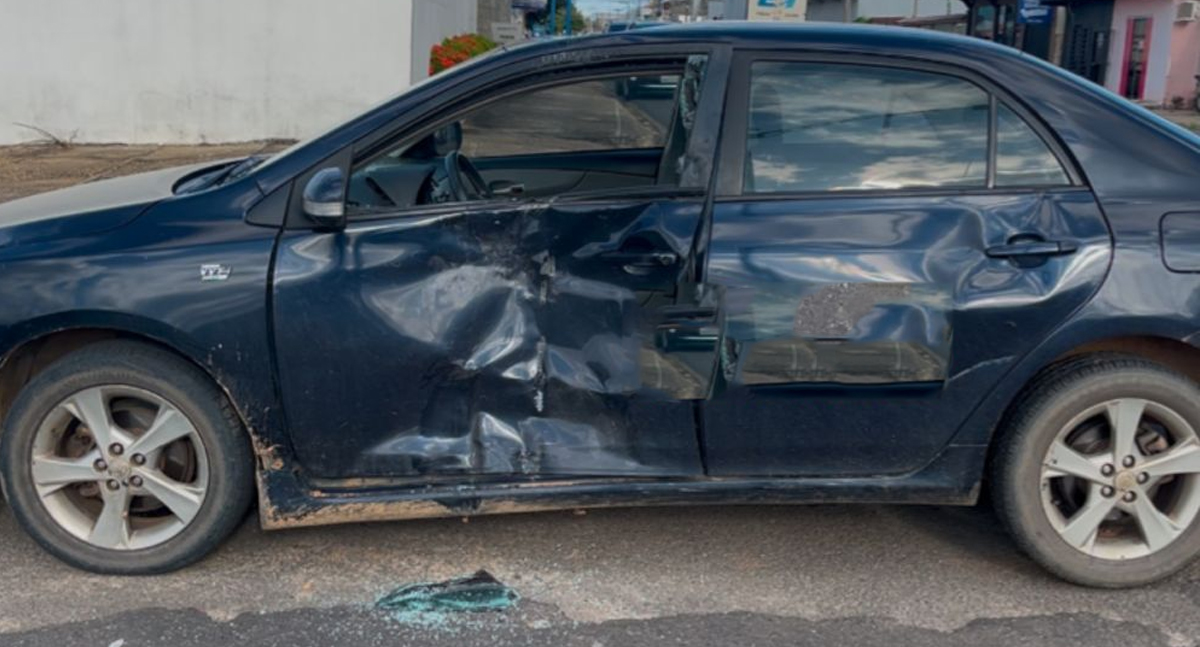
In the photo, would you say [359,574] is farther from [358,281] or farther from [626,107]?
[626,107]

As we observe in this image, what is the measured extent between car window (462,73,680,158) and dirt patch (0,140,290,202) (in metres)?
7.57

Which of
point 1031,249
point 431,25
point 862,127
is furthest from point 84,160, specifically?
point 1031,249

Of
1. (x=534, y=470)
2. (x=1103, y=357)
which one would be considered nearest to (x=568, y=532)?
(x=534, y=470)

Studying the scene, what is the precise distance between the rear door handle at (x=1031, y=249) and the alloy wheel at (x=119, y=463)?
253 cm

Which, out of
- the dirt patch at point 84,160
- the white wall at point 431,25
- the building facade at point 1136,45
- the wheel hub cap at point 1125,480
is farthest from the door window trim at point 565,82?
the building facade at point 1136,45

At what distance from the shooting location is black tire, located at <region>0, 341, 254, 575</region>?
3.59 meters

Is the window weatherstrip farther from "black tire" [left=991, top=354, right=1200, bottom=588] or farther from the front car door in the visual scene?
the front car door

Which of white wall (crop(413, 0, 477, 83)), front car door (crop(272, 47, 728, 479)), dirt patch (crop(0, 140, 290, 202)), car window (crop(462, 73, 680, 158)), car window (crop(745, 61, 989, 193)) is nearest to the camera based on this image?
front car door (crop(272, 47, 728, 479))

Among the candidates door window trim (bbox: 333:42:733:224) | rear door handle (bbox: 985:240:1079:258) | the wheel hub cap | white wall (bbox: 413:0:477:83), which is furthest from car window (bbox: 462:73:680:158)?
white wall (bbox: 413:0:477:83)

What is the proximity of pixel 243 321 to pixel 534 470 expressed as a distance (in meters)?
1.01

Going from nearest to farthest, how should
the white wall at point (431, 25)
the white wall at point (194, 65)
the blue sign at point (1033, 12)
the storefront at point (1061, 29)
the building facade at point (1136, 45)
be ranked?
the white wall at point (194, 65)
the white wall at point (431, 25)
the building facade at point (1136, 45)
the storefront at point (1061, 29)
the blue sign at point (1033, 12)

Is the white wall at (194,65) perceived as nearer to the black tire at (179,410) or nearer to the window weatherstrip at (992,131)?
the black tire at (179,410)

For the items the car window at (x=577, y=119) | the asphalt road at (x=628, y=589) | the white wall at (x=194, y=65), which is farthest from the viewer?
the white wall at (x=194, y=65)

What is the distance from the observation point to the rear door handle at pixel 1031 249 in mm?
3580
